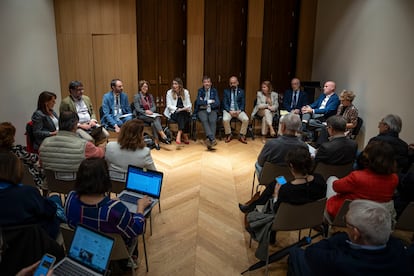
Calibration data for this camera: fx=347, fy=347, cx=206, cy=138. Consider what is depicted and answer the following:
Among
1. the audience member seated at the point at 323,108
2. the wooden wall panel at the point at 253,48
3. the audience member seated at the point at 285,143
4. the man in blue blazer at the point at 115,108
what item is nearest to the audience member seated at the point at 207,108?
the wooden wall panel at the point at 253,48

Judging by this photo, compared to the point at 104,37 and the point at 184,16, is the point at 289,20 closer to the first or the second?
the point at 184,16

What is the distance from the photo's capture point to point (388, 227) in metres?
1.75

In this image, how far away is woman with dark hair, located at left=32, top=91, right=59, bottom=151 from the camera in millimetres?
4594

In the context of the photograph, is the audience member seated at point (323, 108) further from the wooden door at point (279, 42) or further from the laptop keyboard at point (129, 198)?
the laptop keyboard at point (129, 198)

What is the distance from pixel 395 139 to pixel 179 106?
4204 mm

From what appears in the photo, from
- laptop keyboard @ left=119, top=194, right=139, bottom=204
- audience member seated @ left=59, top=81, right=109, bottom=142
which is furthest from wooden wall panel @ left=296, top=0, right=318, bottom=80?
laptop keyboard @ left=119, top=194, right=139, bottom=204

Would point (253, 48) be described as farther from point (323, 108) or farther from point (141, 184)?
point (141, 184)

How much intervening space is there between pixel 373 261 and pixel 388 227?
192 mm

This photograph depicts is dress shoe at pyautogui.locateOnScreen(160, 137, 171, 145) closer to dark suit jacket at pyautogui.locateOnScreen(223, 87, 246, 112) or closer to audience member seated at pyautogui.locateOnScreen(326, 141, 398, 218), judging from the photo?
dark suit jacket at pyautogui.locateOnScreen(223, 87, 246, 112)

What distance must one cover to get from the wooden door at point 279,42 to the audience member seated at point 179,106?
2.30 metres

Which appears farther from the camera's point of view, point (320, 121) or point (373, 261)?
point (320, 121)

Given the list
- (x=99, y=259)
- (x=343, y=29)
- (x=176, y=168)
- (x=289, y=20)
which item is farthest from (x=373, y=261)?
(x=289, y=20)

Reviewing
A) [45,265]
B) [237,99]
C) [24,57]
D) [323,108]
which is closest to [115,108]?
[24,57]

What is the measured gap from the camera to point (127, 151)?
11.3ft
